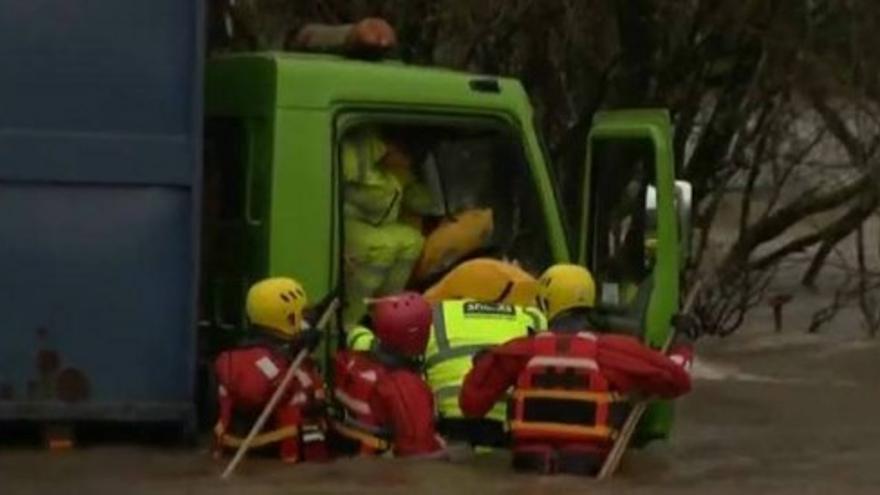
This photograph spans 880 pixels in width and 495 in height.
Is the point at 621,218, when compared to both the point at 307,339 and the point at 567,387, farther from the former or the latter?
the point at 307,339

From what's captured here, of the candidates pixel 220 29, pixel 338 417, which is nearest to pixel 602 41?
pixel 220 29

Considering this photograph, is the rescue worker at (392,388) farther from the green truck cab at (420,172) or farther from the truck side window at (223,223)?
the truck side window at (223,223)

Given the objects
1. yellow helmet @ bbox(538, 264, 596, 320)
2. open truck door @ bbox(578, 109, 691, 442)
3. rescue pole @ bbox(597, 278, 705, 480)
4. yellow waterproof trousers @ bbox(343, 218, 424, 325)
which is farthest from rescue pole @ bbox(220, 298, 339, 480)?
open truck door @ bbox(578, 109, 691, 442)

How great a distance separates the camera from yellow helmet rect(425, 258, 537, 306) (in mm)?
9992

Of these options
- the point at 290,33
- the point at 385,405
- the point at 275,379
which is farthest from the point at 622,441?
the point at 290,33

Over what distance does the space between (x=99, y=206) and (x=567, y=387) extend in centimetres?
184

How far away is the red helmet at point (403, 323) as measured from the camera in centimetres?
938

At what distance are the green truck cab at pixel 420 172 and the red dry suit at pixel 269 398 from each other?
392 mm

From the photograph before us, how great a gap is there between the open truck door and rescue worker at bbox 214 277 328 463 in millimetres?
1330

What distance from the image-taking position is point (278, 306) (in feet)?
30.5

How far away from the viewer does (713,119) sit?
58.9ft

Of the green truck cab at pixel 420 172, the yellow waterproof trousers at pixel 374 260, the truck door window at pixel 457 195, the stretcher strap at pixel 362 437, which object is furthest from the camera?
the truck door window at pixel 457 195

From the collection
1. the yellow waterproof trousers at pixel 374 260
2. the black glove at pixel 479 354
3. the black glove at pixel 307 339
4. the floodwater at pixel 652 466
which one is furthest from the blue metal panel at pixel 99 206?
the black glove at pixel 479 354

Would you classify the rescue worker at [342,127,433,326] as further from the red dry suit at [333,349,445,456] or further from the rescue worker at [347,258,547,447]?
the red dry suit at [333,349,445,456]
